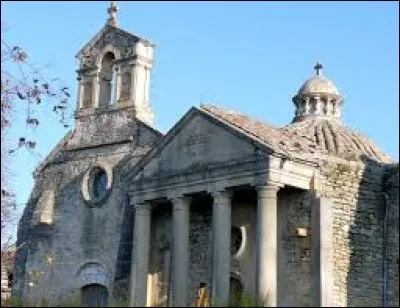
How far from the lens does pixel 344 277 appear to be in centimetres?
2184

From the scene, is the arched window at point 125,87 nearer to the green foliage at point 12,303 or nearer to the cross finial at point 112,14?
the cross finial at point 112,14

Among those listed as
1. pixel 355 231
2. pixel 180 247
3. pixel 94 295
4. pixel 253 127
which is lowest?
pixel 94 295

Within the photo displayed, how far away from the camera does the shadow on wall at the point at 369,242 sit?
22.0 metres

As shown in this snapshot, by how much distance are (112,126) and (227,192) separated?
6734 millimetres

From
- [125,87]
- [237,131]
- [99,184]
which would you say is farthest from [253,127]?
[99,184]

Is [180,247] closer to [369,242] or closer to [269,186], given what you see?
[269,186]

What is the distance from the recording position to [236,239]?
2392cm

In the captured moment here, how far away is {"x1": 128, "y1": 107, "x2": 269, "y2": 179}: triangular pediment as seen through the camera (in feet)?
74.1

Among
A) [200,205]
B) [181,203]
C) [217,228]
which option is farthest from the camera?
[200,205]

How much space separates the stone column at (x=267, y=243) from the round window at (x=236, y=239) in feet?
6.55

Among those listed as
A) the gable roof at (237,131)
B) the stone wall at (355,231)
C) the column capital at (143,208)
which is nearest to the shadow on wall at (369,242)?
the stone wall at (355,231)

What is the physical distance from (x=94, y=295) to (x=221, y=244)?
260 inches

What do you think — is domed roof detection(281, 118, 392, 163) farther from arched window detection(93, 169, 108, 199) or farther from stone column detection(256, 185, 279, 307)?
arched window detection(93, 169, 108, 199)

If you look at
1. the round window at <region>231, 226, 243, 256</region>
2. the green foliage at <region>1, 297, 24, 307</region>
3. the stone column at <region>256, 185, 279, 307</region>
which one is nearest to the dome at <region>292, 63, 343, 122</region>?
the round window at <region>231, 226, 243, 256</region>
